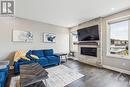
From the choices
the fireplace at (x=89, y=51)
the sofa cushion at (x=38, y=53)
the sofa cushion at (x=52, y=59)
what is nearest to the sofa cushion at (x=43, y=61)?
the sofa cushion at (x=52, y=59)

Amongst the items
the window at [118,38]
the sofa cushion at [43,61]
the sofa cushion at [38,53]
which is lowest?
the sofa cushion at [43,61]

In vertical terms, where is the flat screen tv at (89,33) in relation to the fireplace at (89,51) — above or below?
above

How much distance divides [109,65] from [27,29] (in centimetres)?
453

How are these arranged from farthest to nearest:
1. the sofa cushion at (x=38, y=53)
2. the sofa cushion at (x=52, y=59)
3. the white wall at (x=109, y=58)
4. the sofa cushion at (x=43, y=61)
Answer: the sofa cushion at (x=38, y=53), the sofa cushion at (x=52, y=59), the sofa cushion at (x=43, y=61), the white wall at (x=109, y=58)

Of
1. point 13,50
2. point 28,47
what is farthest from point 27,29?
point 13,50

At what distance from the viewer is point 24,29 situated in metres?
4.74

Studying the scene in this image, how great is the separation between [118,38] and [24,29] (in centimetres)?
465

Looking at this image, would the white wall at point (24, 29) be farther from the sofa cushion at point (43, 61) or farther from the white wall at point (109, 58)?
the white wall at point (109, 58)

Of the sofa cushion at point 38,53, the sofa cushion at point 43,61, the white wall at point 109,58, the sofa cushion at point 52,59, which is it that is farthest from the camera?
the sofa cushion at point 38,53

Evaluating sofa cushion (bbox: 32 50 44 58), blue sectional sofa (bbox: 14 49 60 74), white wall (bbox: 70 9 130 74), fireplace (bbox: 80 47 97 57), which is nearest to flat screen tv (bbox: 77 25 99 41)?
white wall (bbox: 70 9 130 74)

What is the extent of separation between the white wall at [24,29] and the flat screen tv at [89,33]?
154 cm

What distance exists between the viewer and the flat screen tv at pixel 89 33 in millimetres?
4684

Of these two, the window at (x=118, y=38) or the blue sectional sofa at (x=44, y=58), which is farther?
the blue sectional sofa at (x=44, y=58)

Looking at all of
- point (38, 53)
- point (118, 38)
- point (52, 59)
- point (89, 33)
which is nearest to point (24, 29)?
point (38, 53)
